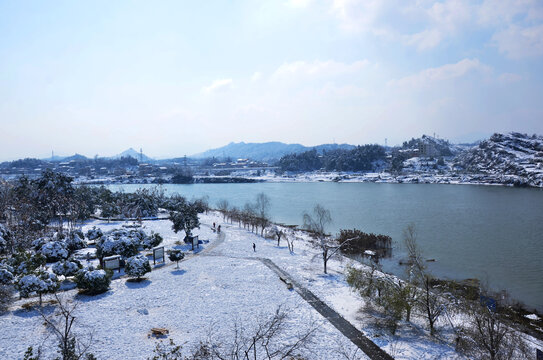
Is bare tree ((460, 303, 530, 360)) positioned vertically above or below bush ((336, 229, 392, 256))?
above

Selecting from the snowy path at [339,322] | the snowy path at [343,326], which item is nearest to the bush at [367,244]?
the snowy path at [339,322]

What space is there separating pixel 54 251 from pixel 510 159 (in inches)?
5112

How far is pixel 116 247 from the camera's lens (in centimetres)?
2306

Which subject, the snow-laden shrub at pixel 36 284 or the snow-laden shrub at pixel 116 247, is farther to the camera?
the snow-laden shrub at pixel 116 247

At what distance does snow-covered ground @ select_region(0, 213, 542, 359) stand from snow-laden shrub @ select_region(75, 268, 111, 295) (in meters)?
0.48

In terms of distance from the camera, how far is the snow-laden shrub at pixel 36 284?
16141 mm

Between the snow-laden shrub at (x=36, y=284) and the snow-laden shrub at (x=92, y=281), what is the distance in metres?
1.30

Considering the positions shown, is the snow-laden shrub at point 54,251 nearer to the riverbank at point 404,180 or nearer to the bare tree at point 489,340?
the bare tree at point 489,340

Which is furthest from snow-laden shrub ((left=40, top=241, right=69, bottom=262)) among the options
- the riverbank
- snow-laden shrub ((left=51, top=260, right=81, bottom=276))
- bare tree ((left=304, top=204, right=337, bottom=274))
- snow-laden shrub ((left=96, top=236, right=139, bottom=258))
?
the riverbank

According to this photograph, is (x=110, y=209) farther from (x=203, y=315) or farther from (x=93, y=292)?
(x=203, y=315)

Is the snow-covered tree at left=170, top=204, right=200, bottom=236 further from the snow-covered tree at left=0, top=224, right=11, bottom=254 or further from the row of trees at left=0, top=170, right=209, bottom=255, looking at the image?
the snow-covered tree at left=0, top=224, right=11, bottom=254

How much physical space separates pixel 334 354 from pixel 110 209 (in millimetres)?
41529

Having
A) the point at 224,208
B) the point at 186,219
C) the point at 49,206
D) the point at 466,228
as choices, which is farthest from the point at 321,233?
the point at 49,206

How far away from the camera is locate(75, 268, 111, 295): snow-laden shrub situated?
17703 millimetres
